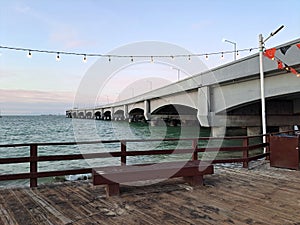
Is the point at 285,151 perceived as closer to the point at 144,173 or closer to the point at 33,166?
the point at 144,173

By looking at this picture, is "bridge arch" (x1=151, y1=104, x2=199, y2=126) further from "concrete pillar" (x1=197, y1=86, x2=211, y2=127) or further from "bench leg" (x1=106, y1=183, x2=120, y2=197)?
"bench leg" (x1=106, y1=183, x2=120, y2=197)

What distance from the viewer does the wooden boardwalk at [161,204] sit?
3.48 m

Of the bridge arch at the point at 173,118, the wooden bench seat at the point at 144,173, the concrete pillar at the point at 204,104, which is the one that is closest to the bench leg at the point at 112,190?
the wooden bench seat at the point at 144,173

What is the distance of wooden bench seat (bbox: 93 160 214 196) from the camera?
4.37 metres

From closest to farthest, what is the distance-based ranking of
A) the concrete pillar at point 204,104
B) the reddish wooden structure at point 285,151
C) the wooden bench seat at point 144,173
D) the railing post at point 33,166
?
the wooden bench seat at point 144,173 < the railing post at point 33,166 < the reddish wooden structure at point 285,151 < the concrete pillar at point 204,104

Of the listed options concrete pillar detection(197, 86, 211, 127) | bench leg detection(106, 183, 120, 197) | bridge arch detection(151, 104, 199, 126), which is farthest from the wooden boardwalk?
bridge arch detection(151, 104, 199, 126)

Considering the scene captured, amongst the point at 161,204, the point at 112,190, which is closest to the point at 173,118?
the point at 112,190

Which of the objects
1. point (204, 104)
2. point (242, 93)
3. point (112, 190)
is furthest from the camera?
point (204, 104)

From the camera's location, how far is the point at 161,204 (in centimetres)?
410

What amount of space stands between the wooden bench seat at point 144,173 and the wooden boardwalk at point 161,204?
0.69ft

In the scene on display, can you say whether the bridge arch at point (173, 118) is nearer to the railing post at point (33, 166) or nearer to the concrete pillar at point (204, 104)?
the concrete pillar at point (204, 104)

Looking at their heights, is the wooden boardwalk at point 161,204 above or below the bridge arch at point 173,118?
below

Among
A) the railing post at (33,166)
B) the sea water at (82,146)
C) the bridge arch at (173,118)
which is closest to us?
the railing post at (33,166)

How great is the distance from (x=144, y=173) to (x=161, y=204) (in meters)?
0.67
